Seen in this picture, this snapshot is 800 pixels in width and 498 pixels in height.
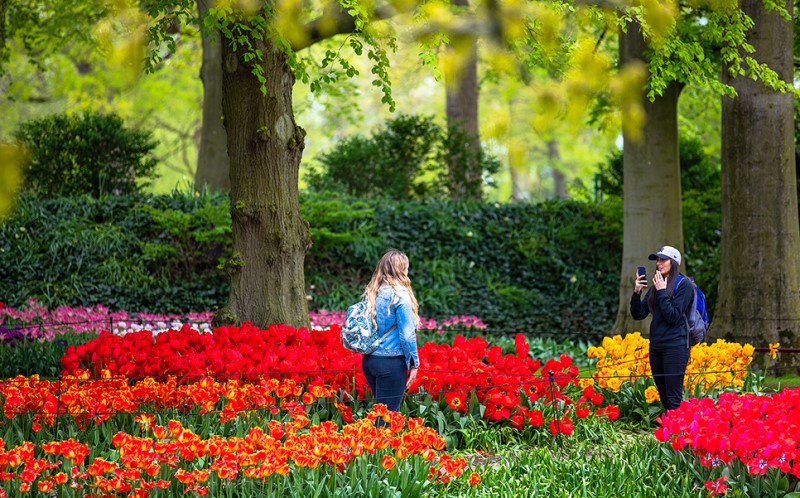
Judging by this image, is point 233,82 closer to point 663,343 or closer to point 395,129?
point 663,343

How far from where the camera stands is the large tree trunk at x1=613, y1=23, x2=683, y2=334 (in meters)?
11.4

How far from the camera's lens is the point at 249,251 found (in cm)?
900

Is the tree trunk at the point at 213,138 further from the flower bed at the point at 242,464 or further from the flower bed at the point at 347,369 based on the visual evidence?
the flower bed at the point at 242,464

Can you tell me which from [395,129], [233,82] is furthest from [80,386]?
[395,129]

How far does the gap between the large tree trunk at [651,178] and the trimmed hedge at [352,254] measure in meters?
1.27

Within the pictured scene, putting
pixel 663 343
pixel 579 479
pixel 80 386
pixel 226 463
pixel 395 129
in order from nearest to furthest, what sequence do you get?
pixel 226 463 < pixel 579 479 < pixel 80 386 < pixel 663 343 < pixel 395 129

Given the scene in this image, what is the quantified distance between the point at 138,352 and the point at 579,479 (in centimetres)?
345

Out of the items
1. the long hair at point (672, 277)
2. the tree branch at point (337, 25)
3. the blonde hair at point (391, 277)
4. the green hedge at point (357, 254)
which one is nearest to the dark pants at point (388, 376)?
the blonde hair at point (391, 277)

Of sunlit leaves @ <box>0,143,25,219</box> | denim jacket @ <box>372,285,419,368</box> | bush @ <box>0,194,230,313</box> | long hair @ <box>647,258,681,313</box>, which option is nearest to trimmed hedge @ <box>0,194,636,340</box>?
bush @ <box>0,194,230,313</box>

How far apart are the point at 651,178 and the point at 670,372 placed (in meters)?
5.05

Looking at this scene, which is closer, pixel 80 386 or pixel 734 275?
pixel 80 386

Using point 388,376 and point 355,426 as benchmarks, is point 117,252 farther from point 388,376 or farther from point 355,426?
point 355,426

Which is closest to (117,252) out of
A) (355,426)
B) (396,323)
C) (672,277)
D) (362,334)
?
(362,334)

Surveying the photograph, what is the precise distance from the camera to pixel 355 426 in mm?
5094
